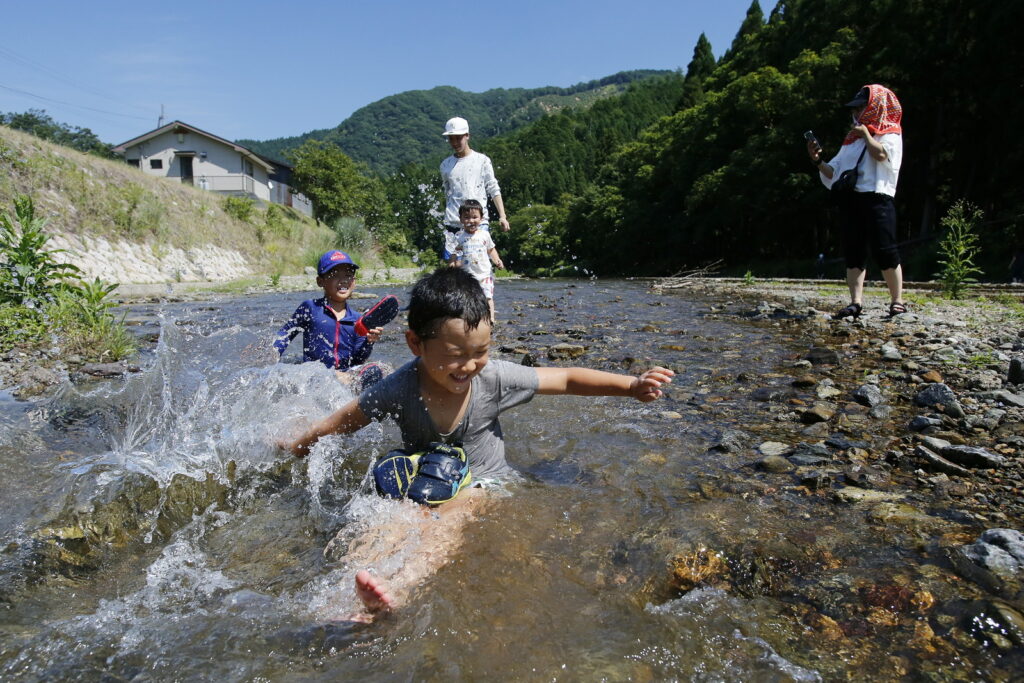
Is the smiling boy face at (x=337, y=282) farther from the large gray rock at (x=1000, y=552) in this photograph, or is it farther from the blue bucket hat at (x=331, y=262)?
the large gray rock at (x=1000, y=552)

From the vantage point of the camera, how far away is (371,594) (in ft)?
6.61

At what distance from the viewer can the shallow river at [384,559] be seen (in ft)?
5.88

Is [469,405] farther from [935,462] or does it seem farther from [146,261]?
[146,261]

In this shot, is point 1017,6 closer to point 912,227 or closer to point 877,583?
point 912,227

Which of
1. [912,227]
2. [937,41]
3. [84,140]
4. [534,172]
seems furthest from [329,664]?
[534,172]

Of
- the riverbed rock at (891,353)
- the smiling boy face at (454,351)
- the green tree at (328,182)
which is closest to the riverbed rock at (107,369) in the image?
the smiling boy face at (454,351)

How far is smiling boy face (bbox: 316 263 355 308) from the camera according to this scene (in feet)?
16.7

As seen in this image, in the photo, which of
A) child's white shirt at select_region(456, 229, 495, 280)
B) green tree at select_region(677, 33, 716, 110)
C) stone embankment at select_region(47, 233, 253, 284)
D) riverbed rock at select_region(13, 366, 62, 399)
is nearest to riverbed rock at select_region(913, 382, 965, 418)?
child's white shirt at select_region(456, 229, 495, 280)

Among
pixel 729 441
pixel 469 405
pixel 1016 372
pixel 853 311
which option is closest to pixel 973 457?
pixel 729 441

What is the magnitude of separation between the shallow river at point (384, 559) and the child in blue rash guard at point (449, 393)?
101 millimetres

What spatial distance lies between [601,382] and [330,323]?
3044 millimetres

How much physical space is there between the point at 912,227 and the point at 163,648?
34837 mm

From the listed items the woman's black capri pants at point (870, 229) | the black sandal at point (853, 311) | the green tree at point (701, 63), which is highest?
the green tree at point (701, 63)

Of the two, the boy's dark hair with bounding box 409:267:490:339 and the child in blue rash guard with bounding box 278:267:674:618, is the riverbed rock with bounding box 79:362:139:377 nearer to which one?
the child in blue rash guard with bounding box 278:267:674:618
